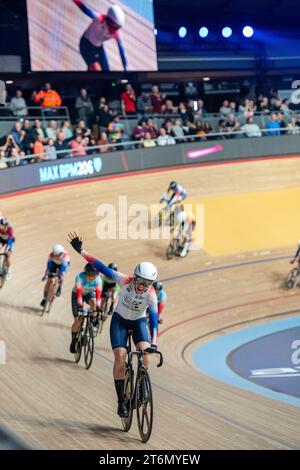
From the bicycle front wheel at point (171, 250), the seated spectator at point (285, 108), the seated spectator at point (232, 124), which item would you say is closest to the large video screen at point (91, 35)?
the seated spectator at point (232, 124)

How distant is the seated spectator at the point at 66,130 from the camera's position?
56.7 ft

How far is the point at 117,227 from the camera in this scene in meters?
16.1

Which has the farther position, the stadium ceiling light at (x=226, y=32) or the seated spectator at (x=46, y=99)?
the stadium ceiling light at (x=226, y=32)

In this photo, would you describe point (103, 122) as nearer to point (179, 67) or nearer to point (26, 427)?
point (179, 67)

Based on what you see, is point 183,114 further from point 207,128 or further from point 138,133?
point 138,133

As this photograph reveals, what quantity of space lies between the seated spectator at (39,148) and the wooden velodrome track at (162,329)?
0.73 meters

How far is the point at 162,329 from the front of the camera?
12648 millimetres

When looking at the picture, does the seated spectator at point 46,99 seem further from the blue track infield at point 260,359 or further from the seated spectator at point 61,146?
the blue track infield at point 260,359

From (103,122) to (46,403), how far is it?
1224 cm

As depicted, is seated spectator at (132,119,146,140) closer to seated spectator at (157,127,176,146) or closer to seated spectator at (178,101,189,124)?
seated spectator at (157,127,176,146)

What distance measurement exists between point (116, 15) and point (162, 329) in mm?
9420

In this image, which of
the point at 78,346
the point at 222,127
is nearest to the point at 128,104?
the point at 222,127

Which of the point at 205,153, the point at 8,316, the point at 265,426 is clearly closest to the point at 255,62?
the point at 205,153

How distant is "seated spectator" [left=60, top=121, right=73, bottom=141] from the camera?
17281 mm
